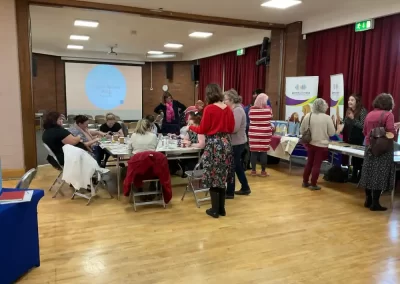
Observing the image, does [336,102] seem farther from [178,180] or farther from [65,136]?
[65,136]

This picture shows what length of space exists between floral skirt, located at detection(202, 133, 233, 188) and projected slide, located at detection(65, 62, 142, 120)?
32.6ft

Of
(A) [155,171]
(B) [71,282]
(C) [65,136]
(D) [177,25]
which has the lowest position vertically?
(B) [71,282]

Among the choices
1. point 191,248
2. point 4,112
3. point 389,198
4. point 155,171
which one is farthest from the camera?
point 4,112

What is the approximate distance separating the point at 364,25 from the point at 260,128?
2493mm

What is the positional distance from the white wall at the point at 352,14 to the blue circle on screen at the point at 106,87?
8.17 m

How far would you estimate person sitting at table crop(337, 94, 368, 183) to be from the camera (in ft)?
17.4

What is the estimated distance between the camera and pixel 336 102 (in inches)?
241

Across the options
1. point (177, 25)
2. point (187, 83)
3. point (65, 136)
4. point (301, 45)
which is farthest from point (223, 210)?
point (187, 83)

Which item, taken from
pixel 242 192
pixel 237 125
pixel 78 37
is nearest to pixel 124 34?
pixel 78 37

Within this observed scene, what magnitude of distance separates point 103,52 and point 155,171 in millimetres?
9851

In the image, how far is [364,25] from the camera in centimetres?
568

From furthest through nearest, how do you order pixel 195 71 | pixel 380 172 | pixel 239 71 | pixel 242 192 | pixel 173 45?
pixel 195 71 < pixel 173 45 < pixel 239 71 < pixel 242 192 < pixel 380 172

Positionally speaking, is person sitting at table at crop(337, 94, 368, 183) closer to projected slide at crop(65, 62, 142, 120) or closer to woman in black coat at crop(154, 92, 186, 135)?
woman in black coat at crop(154, 92, 186, 135)

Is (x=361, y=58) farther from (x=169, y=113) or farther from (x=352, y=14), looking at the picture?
(x=169, y=113)
